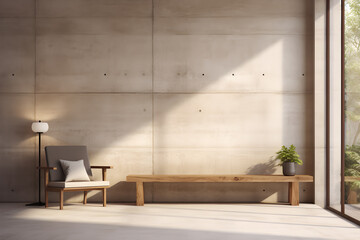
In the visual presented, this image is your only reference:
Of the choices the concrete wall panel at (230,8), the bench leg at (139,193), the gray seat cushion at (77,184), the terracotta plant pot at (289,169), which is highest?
the concrete wall panel at (230,8)

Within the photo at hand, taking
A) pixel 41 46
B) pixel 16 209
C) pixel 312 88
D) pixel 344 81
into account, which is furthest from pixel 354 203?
pixel 41 46

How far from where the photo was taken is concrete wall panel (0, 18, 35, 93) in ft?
22.8

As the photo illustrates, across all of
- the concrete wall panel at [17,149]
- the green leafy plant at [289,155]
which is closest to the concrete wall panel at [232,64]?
the green leafy plant at [289,155]

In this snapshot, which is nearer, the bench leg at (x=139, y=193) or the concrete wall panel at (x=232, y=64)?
the bench leg at (x=139, y=193)

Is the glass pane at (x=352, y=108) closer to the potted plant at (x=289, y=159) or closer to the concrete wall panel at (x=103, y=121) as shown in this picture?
the potted plant at (x=289, y=159)

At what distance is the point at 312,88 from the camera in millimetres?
6902

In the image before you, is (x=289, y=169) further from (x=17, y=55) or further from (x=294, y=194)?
(x=17, y=55)

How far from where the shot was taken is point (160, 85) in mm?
6934

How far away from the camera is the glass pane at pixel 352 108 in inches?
202

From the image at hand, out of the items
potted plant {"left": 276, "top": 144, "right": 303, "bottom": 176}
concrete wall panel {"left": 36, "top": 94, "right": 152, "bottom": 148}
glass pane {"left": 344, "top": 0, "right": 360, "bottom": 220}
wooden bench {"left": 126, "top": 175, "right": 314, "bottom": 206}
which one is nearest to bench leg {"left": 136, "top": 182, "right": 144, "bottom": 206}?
wooden bench {"left": 126, "top": 175, "right": 314, "bottom": 206}

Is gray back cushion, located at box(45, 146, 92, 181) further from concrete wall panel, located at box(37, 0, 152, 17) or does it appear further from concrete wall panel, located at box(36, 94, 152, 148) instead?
concrete wall panel, located at box(37, 0, 152, 17)

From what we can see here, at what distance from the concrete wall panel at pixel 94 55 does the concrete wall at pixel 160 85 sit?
0.05ft

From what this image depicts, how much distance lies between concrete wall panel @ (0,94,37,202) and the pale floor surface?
16.1 inches

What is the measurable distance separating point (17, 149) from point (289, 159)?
4.30 m
